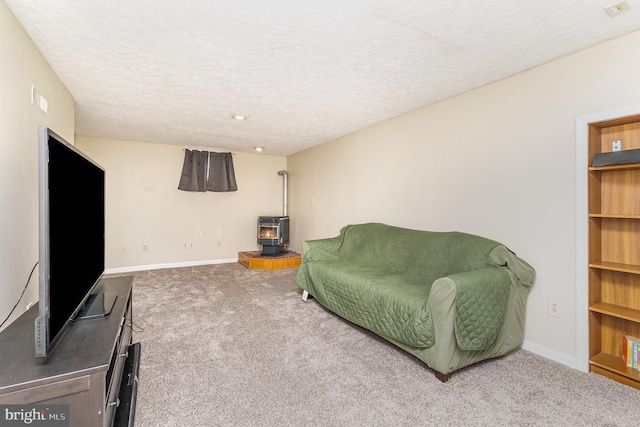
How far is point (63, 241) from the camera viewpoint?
1198 mm

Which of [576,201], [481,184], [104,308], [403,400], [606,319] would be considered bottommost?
[403,400]

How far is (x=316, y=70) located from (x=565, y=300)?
251 centimetres

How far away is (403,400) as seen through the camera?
5.78 feet

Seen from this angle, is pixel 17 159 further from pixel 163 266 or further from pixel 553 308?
pixel 163 266

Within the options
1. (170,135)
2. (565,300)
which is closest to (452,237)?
(565,300)

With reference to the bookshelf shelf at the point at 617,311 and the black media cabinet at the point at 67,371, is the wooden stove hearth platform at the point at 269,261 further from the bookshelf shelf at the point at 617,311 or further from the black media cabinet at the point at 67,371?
the bookshelf shelf at the point at 617,311

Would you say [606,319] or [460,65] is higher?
[460,65]

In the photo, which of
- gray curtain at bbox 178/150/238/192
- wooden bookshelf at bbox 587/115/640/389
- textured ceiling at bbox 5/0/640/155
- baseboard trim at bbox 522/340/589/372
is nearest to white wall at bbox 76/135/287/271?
gray curtain at bbox 178/150/238/192

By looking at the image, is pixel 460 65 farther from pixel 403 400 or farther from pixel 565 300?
pixel 403 400

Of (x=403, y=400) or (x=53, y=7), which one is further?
(x=403, y=400)

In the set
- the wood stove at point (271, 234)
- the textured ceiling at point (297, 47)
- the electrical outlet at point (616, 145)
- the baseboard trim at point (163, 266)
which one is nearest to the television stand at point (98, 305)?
the textured ceiling at point (297, 47)

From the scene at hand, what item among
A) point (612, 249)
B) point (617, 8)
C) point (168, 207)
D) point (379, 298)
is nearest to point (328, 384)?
point (379, 298)

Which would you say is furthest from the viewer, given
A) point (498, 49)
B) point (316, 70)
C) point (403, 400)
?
point (316, 70)

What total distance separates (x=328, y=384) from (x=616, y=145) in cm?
247
